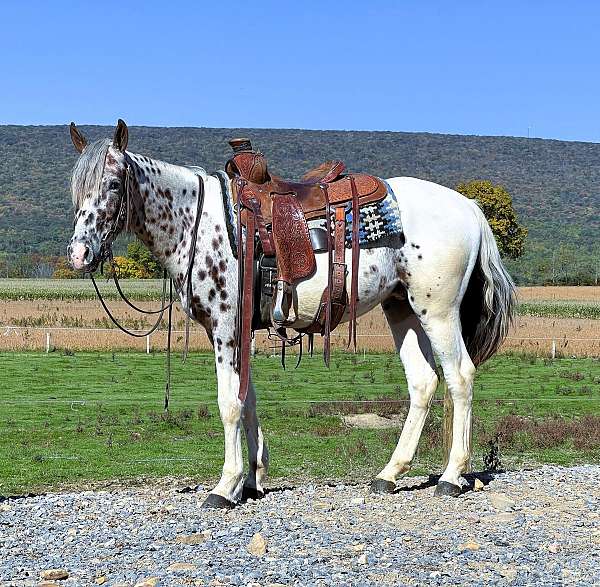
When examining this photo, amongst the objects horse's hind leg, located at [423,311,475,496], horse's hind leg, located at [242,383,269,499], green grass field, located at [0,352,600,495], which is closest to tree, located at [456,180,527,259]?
green grass field, located at [0,352,600,495]

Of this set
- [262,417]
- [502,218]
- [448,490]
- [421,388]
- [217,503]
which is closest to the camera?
[217,503]

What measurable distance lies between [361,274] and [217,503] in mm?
2091

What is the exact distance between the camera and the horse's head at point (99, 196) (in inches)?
304

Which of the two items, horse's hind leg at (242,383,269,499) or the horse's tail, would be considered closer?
horse's hind leg at (242,383,269,499)

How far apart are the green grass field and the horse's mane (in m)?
4.25

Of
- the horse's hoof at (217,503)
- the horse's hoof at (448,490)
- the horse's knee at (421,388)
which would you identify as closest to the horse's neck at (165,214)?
the horse's hoof at (217,503)

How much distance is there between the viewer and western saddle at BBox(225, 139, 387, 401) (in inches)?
319

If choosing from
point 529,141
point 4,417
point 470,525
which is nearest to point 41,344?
point 4,417

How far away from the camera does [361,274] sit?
27.4ft

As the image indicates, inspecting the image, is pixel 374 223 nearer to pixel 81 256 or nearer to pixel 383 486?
pixel 383 486

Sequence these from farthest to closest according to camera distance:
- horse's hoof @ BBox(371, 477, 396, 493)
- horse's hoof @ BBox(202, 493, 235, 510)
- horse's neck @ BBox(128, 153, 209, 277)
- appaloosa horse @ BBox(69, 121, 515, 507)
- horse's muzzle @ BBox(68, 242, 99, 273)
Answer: horse's hoof @ BBox(371, 477, 396, 493)
horse's neck @ BBox(128, 153, 209, 277)
horse's hoof @ BBox(202, 493, 235, 510)
appaloosa horse @ BBox(69, 121, 515, 507)
horse's muzzle @ BBox(68, 242, 99, 273)

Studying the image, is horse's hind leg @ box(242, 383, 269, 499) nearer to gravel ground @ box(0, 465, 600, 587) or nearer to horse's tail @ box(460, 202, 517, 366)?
gravel ground @ box(0, 465, 600, 587)

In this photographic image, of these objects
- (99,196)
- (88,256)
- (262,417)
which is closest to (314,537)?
(88,256)

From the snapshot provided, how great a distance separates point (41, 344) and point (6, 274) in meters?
57.3
